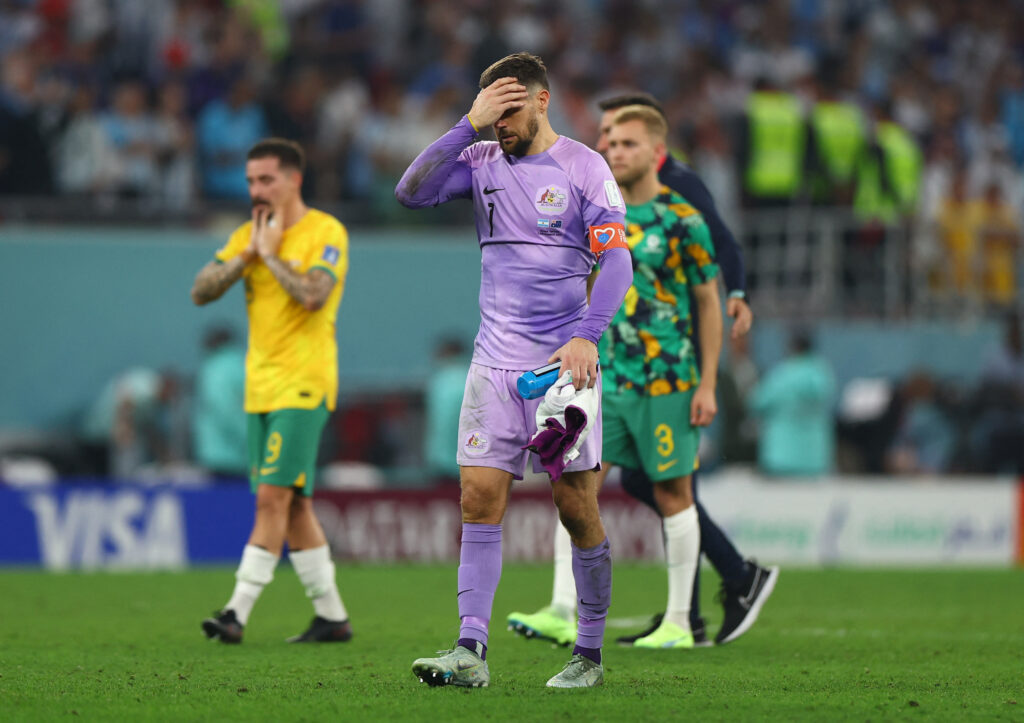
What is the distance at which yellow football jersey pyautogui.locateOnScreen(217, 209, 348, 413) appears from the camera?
26.2 ft

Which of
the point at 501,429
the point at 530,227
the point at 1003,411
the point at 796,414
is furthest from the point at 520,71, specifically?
the point at 1003,411

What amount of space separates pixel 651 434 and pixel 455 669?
240 centimetres

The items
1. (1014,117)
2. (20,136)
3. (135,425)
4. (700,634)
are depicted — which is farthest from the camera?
(1014,117)

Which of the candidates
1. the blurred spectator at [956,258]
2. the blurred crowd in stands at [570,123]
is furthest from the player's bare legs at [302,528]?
the blurred spectator at [956,258]

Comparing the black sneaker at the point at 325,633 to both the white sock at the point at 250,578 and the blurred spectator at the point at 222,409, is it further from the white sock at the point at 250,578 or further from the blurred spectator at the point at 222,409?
the blurred spectator at the point at 222,409

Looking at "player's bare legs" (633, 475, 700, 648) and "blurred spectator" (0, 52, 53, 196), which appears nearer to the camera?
"player's bare legs" (633, 475, 700, 648)

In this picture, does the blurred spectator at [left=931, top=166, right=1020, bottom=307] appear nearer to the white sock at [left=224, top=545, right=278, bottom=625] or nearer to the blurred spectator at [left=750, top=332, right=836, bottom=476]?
the blurred spectator at [left=750, top=332, right=836, bottom=476]

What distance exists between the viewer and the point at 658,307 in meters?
7.97

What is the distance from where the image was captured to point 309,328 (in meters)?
8.05

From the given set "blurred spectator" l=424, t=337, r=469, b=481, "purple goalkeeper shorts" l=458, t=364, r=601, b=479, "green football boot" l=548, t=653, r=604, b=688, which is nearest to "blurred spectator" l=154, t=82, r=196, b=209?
"blurred spectator" l=424, t=337, r=469, b=481

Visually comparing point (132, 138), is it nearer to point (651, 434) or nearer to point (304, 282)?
point (304, 282)

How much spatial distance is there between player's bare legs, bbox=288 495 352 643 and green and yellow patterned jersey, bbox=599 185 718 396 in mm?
1677

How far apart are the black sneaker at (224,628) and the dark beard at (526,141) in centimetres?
292

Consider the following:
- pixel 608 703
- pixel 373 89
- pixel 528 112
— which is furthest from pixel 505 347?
pixel 373 89
